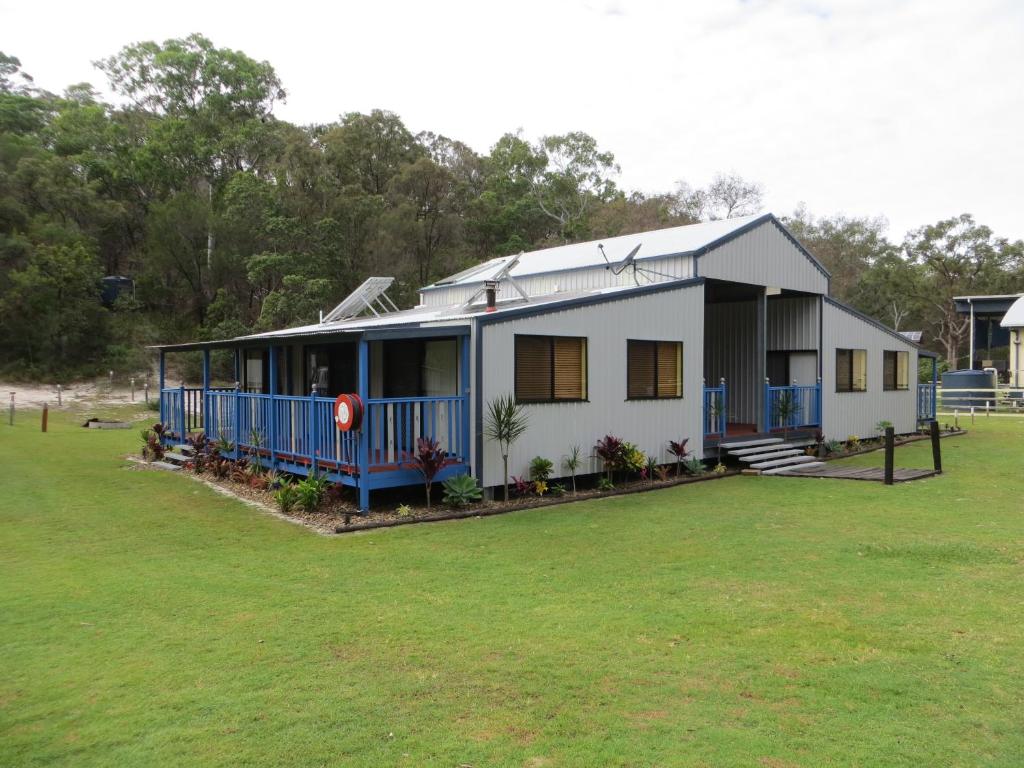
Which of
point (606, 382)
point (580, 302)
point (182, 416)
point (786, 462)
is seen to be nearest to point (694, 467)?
point (786, 462)

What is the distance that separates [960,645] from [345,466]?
7.38 m

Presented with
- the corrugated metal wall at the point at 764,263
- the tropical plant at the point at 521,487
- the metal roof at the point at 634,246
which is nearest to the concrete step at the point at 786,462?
the corrugated metal wall at the point at 764,263

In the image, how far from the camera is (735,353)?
58.1ft

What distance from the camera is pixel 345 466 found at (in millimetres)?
10109

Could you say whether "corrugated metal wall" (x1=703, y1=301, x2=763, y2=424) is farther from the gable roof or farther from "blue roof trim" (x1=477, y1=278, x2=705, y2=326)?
"blue roof trim" (x1=477, y1=278, x2=705, y2=326)

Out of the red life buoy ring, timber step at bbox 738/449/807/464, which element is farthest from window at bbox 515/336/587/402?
timber step at bbox 738/449/807/464

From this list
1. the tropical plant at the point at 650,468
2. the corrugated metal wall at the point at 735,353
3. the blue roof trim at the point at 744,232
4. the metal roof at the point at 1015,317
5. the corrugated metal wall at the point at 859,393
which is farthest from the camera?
the metal roof at the point at 1015,317

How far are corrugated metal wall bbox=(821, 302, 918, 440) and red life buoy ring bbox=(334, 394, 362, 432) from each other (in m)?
11.5

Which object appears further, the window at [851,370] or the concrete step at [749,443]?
the window at [851,370]

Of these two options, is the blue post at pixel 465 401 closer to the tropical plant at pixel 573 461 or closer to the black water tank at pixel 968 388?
the tropical plant at pixel 573 461

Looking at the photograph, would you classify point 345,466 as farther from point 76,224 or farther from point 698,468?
point 76,224

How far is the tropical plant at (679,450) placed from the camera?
13.0 m

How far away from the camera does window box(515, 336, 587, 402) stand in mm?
10977

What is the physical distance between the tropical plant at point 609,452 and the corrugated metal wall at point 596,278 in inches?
154
